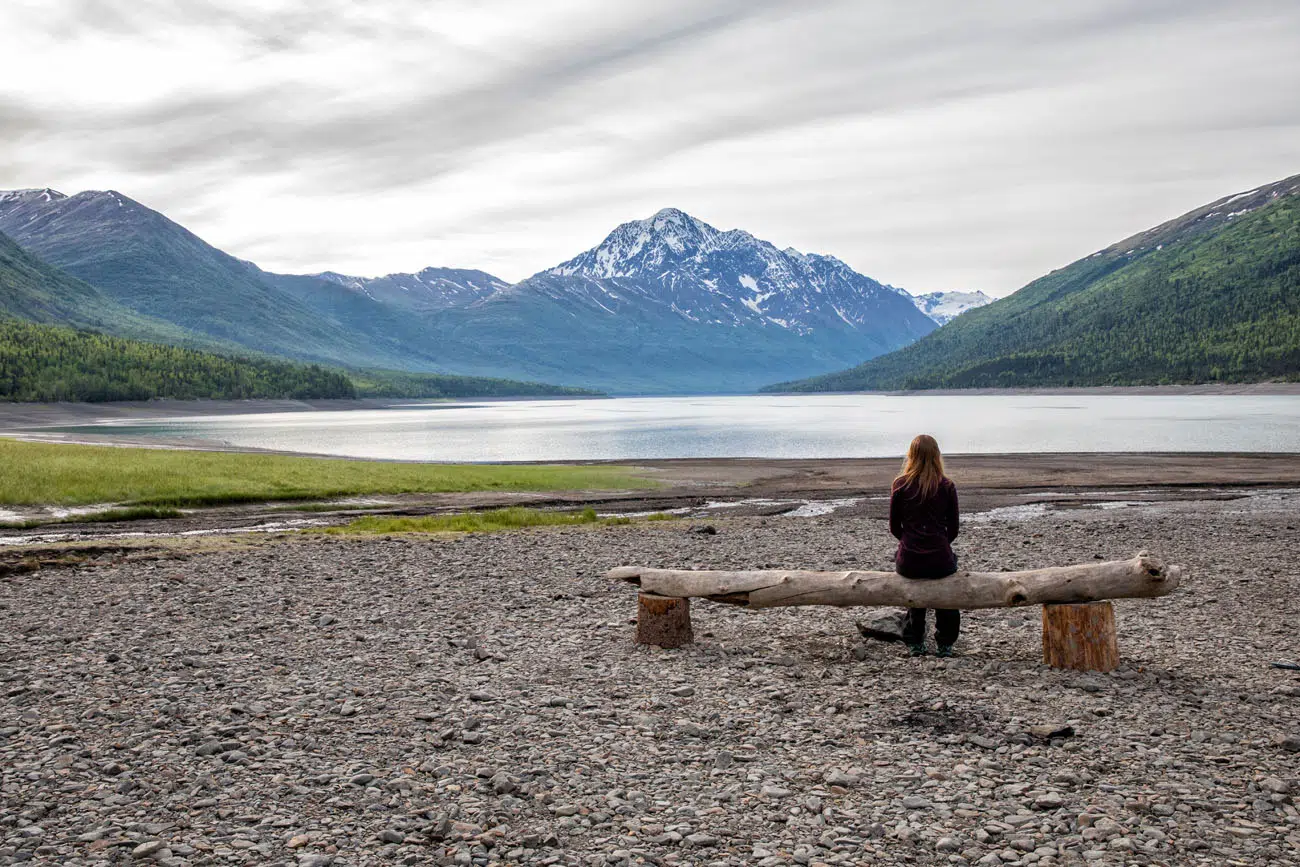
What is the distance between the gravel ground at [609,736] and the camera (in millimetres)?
7355

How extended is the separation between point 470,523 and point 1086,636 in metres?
22.5

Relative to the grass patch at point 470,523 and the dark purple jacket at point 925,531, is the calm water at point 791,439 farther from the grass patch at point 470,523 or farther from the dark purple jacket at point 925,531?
the dark purple jacket at point 925,531

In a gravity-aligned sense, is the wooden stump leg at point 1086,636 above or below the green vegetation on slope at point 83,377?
below

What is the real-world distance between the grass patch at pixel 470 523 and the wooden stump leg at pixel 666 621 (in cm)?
1644

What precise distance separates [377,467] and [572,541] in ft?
91.1

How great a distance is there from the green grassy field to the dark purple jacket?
34.3 m

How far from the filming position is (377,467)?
5072 centimetres

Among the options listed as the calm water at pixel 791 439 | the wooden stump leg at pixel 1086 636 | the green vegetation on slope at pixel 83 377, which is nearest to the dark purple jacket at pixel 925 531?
the wooden stump leg at pixel 1086 636

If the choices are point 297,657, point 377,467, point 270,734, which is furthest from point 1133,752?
point 377,467

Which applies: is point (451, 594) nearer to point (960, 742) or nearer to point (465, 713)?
point (465, 713)

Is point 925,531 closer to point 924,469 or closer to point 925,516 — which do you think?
point 925,516

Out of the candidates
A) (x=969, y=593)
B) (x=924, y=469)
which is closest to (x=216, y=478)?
(x=924, y=469)

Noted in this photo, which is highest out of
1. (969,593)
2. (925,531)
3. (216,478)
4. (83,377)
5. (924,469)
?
(83,377)

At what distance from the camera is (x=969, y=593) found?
12.1 metres
